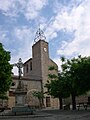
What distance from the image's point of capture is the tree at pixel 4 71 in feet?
100

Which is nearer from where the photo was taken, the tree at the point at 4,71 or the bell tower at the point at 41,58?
the tree at the point at 4,71

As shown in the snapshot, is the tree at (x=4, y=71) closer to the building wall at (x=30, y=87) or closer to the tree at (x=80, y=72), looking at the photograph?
the tree at (x=80, y=72)

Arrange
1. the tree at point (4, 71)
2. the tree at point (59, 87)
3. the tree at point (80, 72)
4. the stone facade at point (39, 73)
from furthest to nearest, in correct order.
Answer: the stone facade at point (39, 73)
the tree at point (59, 87)
the tree at point (4, 71)
the tree at point (80, 72)

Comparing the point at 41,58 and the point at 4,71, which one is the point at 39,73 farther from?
the point at 4,71

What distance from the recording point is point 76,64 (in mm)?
30922

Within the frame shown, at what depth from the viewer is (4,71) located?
3092 cm

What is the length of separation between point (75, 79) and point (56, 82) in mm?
8349

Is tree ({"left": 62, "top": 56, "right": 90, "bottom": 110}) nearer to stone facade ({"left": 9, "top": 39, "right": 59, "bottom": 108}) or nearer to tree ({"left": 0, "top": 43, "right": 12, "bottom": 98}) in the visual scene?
tree ({"left": 0, "top": 43, "right": 12, "bottom": 98})

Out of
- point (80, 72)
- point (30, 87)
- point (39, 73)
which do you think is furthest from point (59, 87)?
point (39, 73)

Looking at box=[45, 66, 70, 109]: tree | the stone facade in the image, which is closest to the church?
the stone facade

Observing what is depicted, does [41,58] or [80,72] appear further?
[41,58]

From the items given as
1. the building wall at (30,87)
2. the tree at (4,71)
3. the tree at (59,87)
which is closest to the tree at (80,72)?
the tree at (59,87)

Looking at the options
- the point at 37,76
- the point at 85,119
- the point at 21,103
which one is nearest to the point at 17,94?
the point at 21,103

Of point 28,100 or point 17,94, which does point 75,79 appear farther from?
point 28,100
